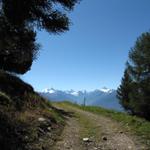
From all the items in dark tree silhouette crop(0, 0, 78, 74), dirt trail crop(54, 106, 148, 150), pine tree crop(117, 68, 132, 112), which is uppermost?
pine tree crop(117, 68, 132, 112)

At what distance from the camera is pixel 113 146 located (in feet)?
45.0

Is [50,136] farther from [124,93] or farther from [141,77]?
[124,93]

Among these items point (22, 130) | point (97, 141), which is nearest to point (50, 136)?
point (22, 130)

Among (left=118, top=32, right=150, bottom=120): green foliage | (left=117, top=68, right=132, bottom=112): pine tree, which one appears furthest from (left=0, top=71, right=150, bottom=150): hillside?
(left=117, top=68, right=132, bottom=112): pine tree

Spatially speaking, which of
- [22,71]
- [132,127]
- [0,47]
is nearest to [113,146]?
[132,127]

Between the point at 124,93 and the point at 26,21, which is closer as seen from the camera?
the point at 26,21

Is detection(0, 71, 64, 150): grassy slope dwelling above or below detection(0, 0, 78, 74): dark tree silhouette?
below

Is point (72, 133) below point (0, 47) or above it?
below

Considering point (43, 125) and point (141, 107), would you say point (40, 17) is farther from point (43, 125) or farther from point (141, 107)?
point (141, 107)

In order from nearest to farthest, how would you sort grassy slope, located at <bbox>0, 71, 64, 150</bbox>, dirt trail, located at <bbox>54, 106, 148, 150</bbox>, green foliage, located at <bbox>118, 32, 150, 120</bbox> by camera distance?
grassy slope, located at <bbox>0, 71, 64, 150</bbox>
dirt trail, located at <bbox>54, 106, 148, 150</bbox>
green foliage, located at <bbox>118, 32, 150, 120</bbox>

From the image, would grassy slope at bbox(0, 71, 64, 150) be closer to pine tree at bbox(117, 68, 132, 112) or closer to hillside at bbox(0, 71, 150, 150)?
hillside at bbox(0, 71, 150, 150)

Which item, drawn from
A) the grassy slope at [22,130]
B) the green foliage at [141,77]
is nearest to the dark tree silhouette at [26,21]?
the grassy slope at [22,130]

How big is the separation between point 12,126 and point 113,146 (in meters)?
3.91

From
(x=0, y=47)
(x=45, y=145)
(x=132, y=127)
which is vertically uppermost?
(x=0, y=47)
